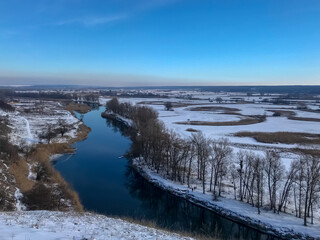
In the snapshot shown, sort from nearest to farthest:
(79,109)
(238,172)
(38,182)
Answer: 1. (38,182)
2. (238,172)
3. (79,109)

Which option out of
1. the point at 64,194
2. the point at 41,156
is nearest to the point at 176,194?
the point at 64,194

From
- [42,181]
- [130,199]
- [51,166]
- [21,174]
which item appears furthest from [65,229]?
[51,166]

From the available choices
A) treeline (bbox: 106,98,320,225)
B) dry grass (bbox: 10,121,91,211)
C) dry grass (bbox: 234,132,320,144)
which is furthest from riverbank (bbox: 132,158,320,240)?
dry grass (bbox: 234,132,320,144)

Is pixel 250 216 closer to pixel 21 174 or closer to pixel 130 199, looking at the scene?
pixel 130 199

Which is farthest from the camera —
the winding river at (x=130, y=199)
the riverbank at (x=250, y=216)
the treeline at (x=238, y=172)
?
the treeline at (x=238, y=172)

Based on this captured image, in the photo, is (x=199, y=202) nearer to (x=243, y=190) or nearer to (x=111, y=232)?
(x=243, y=190)

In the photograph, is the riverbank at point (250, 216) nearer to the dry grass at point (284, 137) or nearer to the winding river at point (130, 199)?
the winding river at point (130, 199)

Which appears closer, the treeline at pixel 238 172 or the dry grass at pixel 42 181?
the dry grass at pixel 42 181

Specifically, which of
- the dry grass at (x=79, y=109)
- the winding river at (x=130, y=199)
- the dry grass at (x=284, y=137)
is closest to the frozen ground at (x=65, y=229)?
the winding river at (x=130, y=199)
